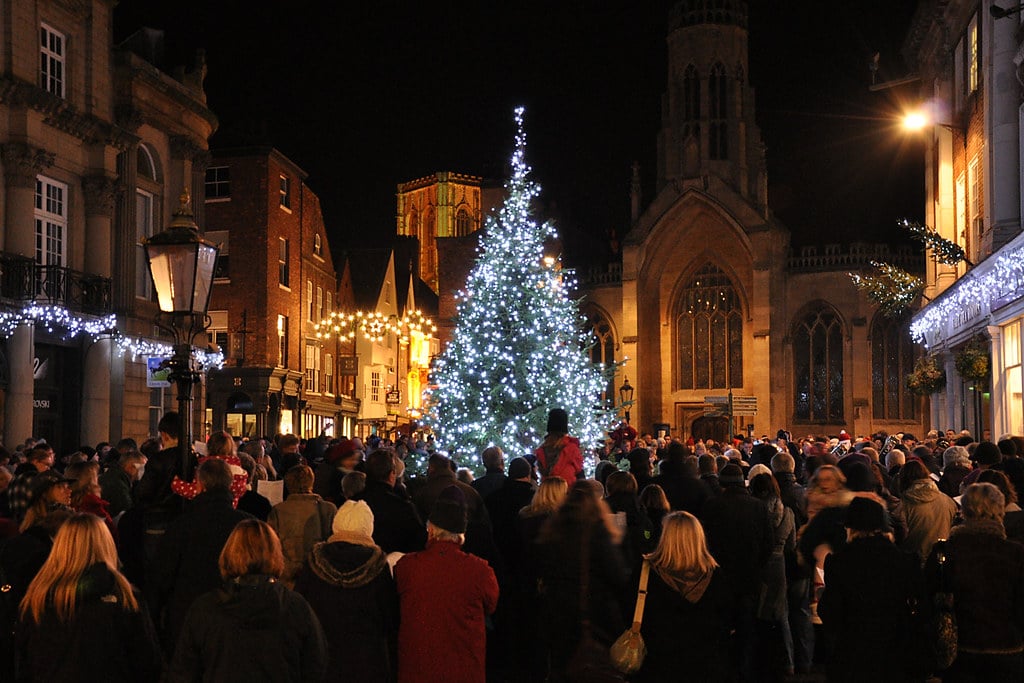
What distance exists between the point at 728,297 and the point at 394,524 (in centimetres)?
4715

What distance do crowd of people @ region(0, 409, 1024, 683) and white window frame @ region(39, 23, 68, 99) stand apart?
1517 cm

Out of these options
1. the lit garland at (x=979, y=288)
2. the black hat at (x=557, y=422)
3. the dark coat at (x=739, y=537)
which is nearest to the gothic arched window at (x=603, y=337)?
the lit garland at (x=979, y=288)

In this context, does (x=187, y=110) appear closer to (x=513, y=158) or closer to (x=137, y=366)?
(x=137, y=366)

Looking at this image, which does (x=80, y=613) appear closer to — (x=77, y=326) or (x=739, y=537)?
(x=739, y=537)

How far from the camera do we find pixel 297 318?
4044 cm

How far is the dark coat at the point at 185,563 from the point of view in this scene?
646 centimetres

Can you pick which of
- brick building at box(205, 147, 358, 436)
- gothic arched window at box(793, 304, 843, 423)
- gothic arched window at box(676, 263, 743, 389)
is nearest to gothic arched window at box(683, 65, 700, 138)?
gothic arched window at box(676, 263, 743, 389)

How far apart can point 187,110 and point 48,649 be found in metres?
25.0

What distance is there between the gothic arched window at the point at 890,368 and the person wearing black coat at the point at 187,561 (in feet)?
152

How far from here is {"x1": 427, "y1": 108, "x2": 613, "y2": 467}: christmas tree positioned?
2003cm

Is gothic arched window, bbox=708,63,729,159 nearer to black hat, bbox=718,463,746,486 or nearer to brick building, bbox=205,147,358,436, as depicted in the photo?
brick building, bbox=205,147,358,436

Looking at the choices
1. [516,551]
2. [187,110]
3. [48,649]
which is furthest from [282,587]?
[187,110]

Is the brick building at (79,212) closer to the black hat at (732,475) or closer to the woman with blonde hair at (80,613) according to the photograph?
the black hat at (732,475)

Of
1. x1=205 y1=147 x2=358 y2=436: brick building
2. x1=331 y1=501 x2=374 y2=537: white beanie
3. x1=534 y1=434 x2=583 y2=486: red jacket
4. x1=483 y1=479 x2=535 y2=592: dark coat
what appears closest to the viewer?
x1=331 y1=501 x2=374 y2=537: white beanie
